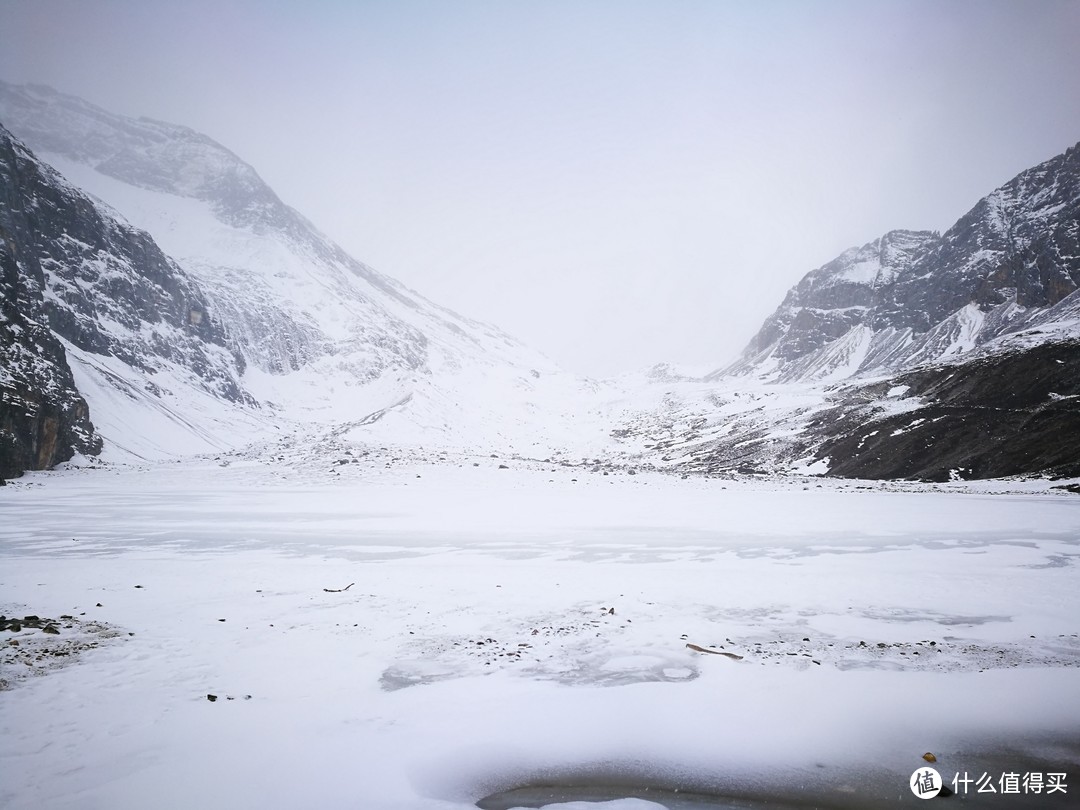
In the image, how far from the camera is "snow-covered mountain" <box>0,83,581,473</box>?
67250 millimetres

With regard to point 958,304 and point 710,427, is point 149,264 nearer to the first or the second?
point 710,427

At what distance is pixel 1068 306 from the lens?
83.8 m

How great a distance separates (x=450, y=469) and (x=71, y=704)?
2410cm

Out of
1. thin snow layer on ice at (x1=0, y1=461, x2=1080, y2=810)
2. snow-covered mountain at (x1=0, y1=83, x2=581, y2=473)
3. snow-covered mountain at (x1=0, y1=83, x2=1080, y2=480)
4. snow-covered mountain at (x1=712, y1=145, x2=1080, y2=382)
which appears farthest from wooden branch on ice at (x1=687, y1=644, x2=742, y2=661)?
snow-covered mountain at (x1=712, y1=145, x2=1080, y2=382)

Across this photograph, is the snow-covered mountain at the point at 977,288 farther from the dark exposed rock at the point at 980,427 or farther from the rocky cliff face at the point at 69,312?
the rocky cliff face at the point at 69,312

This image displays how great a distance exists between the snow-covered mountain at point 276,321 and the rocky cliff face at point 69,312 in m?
3.94

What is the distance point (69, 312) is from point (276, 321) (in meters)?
33.0

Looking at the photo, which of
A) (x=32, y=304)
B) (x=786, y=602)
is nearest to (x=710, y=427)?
(x=786, y=602)

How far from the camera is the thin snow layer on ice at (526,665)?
4.19 metres

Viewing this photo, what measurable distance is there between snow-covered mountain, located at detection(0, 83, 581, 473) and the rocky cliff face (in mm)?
3941

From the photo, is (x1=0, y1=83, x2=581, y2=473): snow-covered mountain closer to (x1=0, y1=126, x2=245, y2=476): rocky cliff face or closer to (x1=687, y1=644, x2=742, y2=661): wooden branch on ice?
(x1=0, y1=126, x2=245, y2=476): rocky cliff face

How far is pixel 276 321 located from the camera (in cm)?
9388

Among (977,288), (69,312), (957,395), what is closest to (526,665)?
(957,395)

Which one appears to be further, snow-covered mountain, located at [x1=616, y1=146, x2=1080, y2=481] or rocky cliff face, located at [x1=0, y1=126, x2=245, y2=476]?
rocky cliff face, located at [x1=0, y1=126, x2=245, y2=476]
